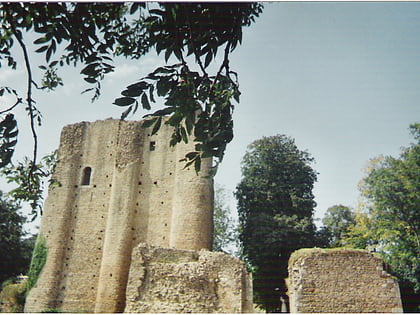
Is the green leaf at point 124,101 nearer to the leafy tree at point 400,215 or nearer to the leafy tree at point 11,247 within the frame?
the leafy tree at point 400,215

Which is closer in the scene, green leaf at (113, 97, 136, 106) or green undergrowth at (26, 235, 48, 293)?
green leaf at (113, 97, 136, 106)

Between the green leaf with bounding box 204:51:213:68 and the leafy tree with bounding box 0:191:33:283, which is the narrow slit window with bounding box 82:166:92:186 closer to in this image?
the leafy tree with bounding box 0:191:33:283

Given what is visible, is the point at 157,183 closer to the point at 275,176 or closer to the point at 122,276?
the point at 122,276

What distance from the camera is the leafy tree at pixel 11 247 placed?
22.8 metres

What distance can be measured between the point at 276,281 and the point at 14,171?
18846 millimetres

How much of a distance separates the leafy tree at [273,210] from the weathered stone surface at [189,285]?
7.59 metres

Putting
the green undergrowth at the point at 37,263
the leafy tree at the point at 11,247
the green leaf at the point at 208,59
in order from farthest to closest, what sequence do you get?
the leafy tree at the point at 11,247 < the green undergrowth at the point at 37,263 < the green leaf at the point at 208,59

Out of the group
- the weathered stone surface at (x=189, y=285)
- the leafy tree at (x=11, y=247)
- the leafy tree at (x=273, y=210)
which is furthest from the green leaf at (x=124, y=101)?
the leafy tree at (x=11, y=247)

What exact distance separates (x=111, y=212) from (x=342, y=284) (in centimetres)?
1263

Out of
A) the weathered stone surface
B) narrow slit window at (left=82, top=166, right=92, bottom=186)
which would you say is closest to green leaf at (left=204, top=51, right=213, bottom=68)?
the weathered stone surface

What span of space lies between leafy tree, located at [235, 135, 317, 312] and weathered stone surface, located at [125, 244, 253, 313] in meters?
7.59

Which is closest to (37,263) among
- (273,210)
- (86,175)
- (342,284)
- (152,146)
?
(86,175)

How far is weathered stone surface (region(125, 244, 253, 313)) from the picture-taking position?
514 inches

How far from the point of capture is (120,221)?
1898cm
